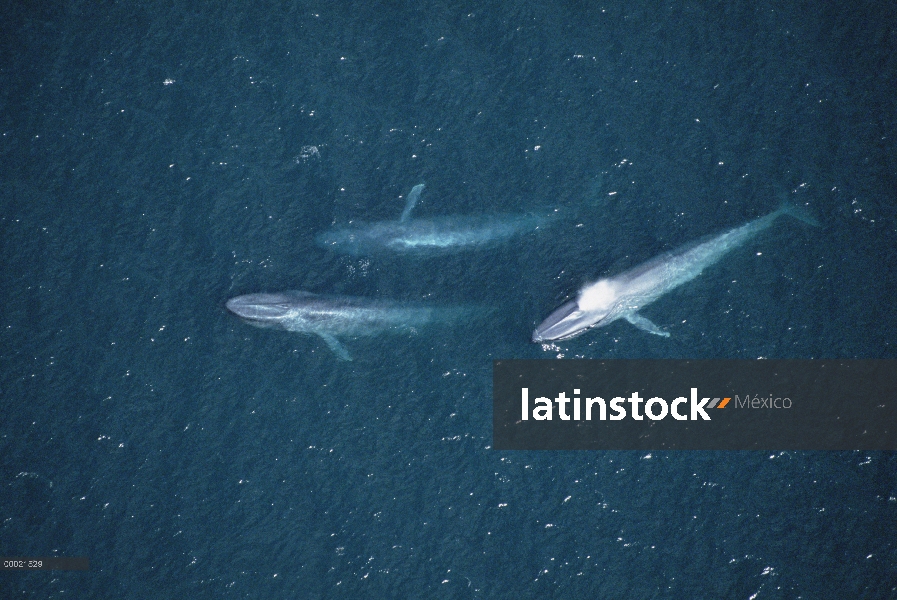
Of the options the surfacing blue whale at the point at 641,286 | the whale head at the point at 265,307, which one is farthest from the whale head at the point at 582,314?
the whale head at the point at 265,307

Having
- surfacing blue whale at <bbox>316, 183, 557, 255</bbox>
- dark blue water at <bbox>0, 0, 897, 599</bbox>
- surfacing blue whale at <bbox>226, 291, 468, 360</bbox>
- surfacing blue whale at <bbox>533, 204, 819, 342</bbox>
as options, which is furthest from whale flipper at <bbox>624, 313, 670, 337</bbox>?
surfacing blue whale at <bbox>226, 291, 468, 360</bbox>

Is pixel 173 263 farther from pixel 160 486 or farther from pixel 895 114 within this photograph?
pixel 895 114

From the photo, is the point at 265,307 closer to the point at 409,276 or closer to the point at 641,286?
the point at 409,276

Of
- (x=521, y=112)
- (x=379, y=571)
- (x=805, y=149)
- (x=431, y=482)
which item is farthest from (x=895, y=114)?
(x=379, y=571)
